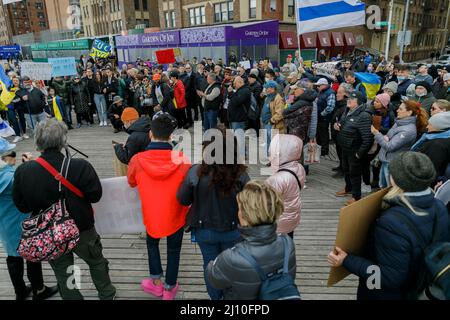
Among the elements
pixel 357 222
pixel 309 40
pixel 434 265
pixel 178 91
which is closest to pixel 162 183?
pixel 357 222

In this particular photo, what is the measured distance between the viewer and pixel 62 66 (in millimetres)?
11633

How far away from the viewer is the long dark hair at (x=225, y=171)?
109 inches

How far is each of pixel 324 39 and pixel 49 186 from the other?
3707cm

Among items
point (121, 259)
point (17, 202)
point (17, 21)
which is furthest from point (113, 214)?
point (17, 21)

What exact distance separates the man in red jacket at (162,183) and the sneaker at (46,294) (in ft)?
4.31

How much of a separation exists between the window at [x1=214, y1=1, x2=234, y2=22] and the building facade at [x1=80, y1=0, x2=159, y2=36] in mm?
18154

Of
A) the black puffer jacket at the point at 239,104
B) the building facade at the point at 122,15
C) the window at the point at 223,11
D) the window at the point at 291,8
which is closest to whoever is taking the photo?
the black puffer jacket at the point at 239,104

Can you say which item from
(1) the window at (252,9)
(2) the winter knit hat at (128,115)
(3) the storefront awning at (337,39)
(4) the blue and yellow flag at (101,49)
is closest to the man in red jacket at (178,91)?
(2) the winter knit hat at (128,115)

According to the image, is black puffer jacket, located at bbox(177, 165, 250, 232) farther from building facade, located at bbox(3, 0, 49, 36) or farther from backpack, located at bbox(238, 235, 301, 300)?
building facade, located at bbox(3, 0, 49, 36)

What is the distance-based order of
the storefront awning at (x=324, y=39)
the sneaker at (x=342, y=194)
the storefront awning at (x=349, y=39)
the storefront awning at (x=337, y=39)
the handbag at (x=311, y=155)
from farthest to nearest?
the storefront awning at (x=349, y=39) → the storefront awning at (x=337, y=39) → the storefront awning at (x=324, y=39) → the handbag at (x=311, y=155) → the sneaker at (x=342, y=194)

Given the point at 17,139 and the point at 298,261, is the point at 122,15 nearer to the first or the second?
the point at 17,139

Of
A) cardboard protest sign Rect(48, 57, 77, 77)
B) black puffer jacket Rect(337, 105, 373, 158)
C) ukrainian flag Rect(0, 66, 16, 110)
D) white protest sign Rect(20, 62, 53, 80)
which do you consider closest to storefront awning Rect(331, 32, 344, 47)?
cardboard protest sign Rect(48, 57, 77, 77)

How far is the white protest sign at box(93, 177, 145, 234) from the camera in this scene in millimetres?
3973

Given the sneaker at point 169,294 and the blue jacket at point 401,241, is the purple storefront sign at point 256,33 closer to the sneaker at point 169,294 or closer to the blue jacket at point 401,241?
the sneaker at point 169,294
